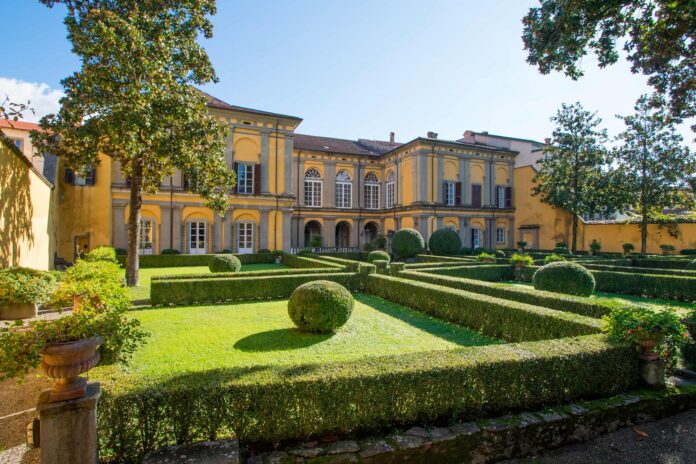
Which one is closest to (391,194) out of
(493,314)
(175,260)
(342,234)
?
(342,234)

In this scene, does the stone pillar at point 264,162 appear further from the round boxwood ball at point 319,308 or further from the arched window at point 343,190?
the round boxwood ball at point 319,308

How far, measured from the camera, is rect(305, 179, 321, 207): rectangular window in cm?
3291

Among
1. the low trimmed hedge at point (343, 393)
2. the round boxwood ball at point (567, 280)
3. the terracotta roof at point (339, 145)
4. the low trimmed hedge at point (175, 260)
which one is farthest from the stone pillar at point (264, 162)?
the low trimmed hedge at point (343, 393)

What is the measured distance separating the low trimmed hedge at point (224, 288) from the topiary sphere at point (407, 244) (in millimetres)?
11747

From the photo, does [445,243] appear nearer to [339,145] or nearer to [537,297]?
[339,145]

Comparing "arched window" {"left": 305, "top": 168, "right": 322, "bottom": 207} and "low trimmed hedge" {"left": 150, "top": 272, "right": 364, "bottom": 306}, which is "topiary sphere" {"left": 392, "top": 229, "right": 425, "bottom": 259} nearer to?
"arched window" {"left": 305, "top": 168, "right": 322, "bottom": 207}

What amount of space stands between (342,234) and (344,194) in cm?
524

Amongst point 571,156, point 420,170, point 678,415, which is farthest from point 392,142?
point 678,415

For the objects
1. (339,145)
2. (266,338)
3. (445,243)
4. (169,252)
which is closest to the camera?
(266,338)

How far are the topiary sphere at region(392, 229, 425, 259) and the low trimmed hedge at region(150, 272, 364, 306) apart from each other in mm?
11747

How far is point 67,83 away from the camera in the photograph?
1218 cm

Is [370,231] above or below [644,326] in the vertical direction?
above

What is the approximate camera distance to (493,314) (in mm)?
7793

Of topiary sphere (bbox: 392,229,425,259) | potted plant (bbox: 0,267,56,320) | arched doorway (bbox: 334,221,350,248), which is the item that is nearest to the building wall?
potted plant (bbox: 0,267,56,320)
